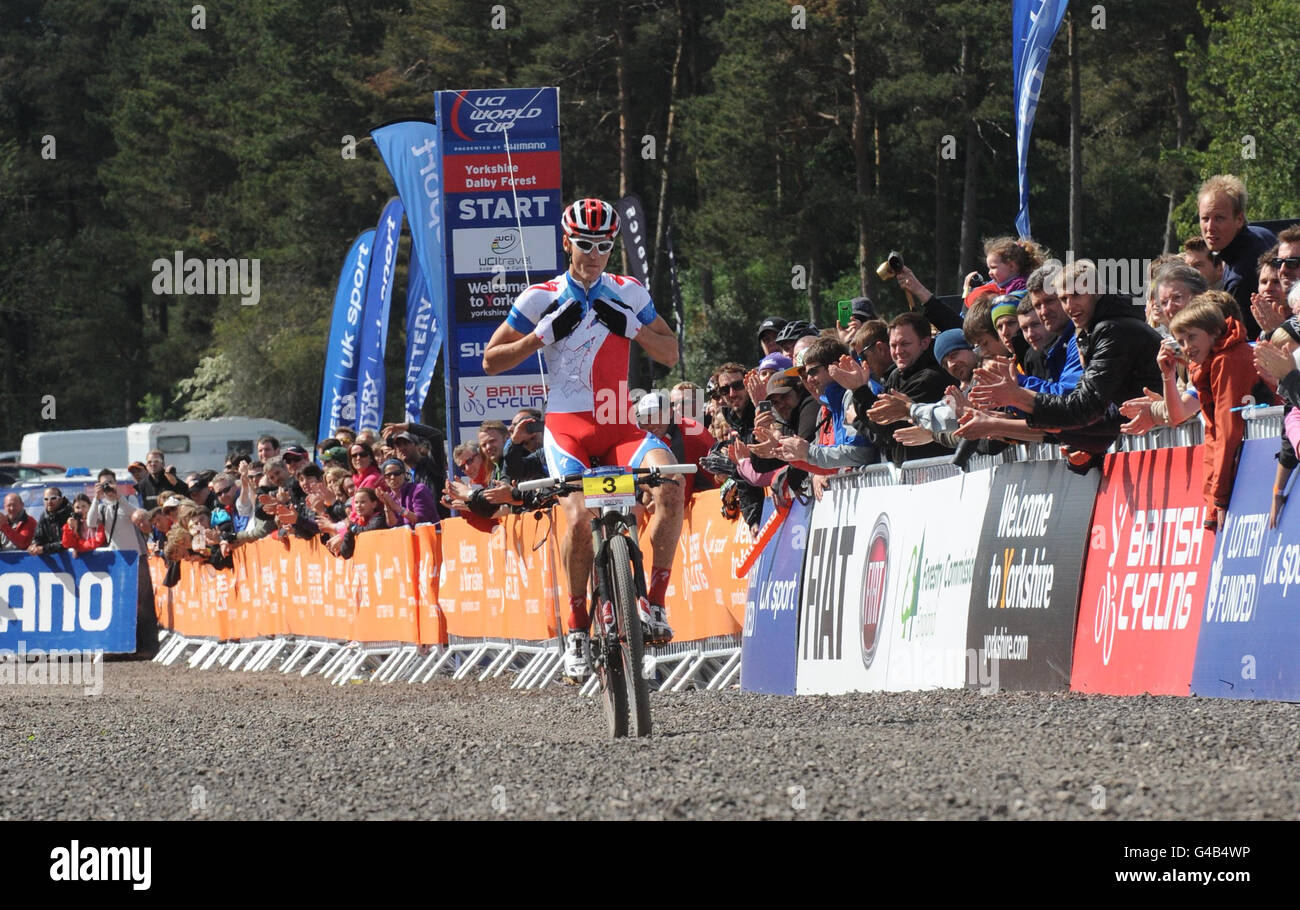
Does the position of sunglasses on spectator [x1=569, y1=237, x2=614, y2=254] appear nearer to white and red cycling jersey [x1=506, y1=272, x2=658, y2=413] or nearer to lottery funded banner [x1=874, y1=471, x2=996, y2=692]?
white and red cycling jersey [x1=506, y1=272, x2=658, y2=413]

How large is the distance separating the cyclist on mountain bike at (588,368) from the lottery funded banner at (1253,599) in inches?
88.2

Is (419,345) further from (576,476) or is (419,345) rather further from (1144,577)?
(1144,577)

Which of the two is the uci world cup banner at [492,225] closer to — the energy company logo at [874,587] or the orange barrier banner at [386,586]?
the orange barrier banner at [386,586]

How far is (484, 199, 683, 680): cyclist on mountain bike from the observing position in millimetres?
7816

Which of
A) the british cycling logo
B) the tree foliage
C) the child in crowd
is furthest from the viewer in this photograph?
the tree foliage

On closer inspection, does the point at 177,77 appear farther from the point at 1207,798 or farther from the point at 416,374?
the point at 1207,798

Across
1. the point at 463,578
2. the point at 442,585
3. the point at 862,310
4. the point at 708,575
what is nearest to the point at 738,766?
the point at 708,575

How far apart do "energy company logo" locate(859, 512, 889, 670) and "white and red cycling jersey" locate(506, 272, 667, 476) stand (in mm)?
2277

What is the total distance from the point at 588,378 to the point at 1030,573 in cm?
231

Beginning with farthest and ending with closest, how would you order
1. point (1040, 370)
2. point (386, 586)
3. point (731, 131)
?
point (731, 131)
point (386, 586)
point (1040, 370)

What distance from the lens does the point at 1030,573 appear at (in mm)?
8555

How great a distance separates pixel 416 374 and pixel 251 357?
45221 millimetres

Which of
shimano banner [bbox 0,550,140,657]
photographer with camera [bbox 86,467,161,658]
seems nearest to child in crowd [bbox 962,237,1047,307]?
shimano banner [bbox 0,550,140,657]

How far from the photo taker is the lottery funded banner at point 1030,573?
8320 mm
